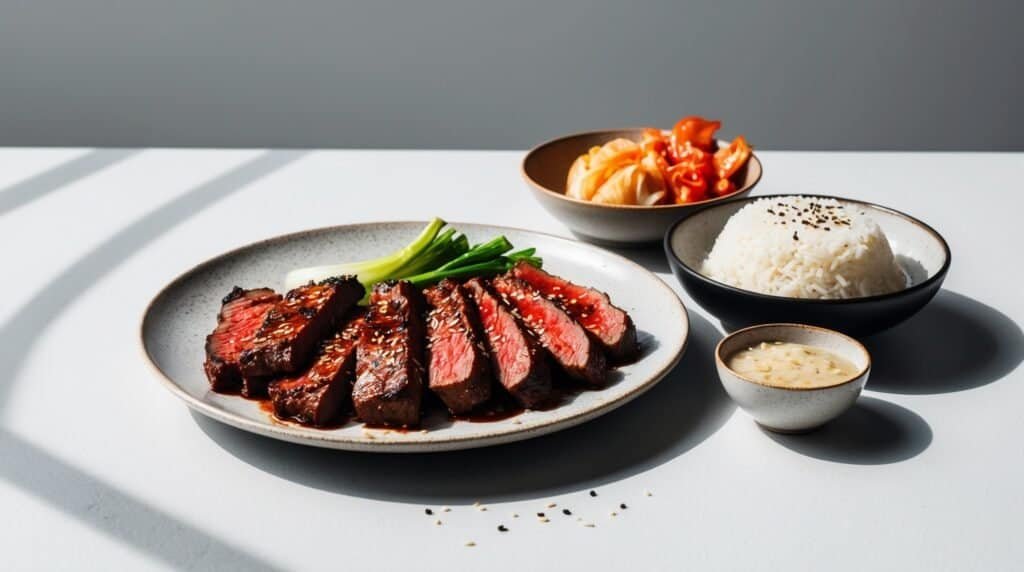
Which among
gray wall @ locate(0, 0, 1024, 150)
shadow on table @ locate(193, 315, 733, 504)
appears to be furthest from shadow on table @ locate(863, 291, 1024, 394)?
gray wall @ locate(0, 0, 1024, 150)

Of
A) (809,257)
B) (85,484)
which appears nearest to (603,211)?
(809,257)

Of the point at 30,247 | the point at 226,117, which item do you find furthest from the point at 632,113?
the point at 30,247

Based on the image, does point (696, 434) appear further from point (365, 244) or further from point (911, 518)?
point (365, 244)

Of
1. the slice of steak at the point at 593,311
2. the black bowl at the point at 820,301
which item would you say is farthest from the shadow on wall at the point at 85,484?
the black bowl at the point at 820,301

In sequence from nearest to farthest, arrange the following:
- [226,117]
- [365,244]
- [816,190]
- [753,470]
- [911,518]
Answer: [911,518] < [753,470] < [365,244] < [816,190] < [226,117]

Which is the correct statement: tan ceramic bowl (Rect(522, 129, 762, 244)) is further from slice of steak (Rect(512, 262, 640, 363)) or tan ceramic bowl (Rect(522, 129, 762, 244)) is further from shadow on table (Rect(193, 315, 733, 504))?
shadow on table (Rect(193, 315, 733, 504))
